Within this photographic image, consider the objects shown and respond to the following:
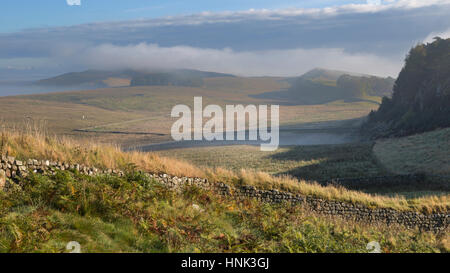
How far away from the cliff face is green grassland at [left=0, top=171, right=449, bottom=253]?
60.1 meters

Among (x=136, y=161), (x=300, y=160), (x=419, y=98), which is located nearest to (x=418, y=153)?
(x=300, y=160)

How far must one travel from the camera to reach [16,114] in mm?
124312

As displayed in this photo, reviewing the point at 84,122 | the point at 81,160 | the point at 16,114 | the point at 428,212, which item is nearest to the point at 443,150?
the point at 428,212

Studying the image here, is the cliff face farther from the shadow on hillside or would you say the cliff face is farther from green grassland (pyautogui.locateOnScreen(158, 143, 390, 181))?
green grassland (pyautogui.locateOnScreen(158, 143, 390, 181))

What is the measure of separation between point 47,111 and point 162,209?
14395cm

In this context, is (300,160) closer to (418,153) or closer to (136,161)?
(418,153)

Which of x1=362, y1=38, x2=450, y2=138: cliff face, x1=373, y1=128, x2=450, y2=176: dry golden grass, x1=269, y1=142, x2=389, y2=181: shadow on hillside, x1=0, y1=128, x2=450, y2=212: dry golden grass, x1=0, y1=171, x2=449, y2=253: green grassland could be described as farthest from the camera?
x1=362, y1=38, x2=450, y2=138: cliff face

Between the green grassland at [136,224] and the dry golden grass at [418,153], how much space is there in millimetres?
27122

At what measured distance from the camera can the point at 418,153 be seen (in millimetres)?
48438

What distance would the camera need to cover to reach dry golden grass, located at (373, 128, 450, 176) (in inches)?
1592

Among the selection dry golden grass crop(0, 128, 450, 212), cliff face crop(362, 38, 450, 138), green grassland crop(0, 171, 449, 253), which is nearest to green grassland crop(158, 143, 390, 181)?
cliff face crop(362, 38, 450, 138)

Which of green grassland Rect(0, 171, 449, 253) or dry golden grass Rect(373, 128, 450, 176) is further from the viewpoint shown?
dry golden grass Rect(373, 128, 450, 176)

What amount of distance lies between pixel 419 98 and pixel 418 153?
145 feet
